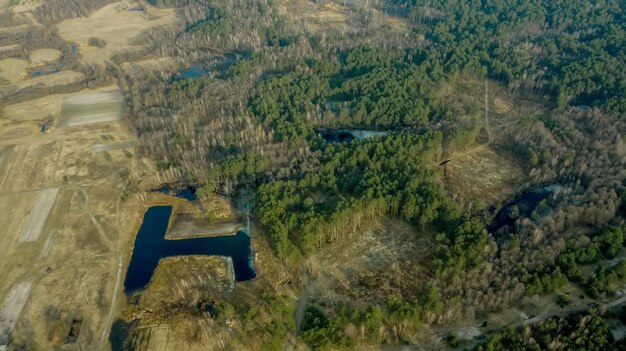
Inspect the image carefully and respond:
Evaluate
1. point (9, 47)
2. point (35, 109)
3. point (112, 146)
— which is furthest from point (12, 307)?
point (9, 47)

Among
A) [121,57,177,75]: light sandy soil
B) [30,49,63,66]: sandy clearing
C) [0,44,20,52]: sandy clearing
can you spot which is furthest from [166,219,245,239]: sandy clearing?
[0,44,20,52]: sandy clearing

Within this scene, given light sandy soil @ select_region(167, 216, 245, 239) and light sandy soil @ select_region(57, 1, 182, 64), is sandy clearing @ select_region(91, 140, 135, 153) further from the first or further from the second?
light sandy soil @ select_region(57, 1, 182, 64)

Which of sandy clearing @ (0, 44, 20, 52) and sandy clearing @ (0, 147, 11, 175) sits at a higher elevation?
sandy clearing @ (0, 44, 20, 52)

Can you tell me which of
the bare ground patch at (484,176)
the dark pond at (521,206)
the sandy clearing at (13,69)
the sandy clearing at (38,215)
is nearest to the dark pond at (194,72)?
the sandy clearing at (13,69)

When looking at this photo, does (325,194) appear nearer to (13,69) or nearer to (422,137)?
(422,137)

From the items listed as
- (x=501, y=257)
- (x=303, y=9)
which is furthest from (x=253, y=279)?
(x=303, y=9)

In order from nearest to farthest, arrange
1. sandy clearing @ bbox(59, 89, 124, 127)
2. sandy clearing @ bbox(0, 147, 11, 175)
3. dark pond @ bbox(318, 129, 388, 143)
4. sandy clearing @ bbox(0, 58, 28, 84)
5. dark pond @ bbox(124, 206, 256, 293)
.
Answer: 1. dark pond @ bbox(124, 206, 256, 293)
2. sandy clearing @ bbox(0, 147, 11, 175)
3. dark pond @ bbox(318, 129, 388, 143)
4. sandy clearing @ bbox(59, 89, 124, 127)
5. sandy clearing @ bbox(0, 58, 28, 84)

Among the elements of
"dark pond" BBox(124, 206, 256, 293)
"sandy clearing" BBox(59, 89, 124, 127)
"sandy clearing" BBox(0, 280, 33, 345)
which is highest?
"sandy clearing" BBox(59, 89, 124, 127)
